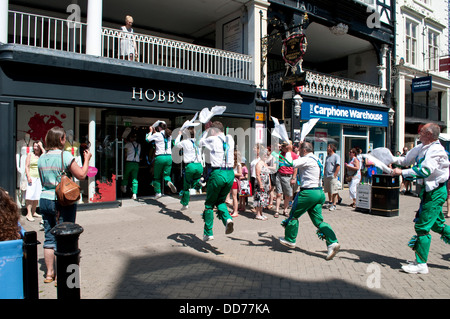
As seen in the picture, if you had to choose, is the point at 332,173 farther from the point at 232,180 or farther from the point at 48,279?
the point at 48,279

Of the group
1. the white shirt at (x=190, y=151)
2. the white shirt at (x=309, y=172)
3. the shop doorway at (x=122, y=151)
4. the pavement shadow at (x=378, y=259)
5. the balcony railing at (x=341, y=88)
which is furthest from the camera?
the balcony railing at (x=341, y=88)

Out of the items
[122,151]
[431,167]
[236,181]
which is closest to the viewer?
[431,167]

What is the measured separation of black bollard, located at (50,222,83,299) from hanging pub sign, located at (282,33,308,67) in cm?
1089

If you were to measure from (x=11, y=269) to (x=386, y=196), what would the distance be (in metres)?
8.74

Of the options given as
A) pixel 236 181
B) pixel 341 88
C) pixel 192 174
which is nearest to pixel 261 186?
pixel 236 181

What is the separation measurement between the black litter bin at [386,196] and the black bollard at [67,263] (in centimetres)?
836

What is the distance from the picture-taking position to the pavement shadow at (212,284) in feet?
12.4

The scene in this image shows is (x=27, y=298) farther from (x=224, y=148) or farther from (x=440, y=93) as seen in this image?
(x=440, y=93)

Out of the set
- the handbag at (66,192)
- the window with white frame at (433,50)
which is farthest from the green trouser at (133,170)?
the window with white frame at (433,50)

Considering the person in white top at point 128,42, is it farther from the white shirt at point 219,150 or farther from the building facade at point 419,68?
the building facade at point 419,68

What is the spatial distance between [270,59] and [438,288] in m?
14.0

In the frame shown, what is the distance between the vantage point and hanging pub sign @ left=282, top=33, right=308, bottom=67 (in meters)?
11.7

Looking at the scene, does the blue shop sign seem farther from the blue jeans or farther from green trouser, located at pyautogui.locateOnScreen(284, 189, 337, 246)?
the blue jeans

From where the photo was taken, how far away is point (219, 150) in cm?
527
